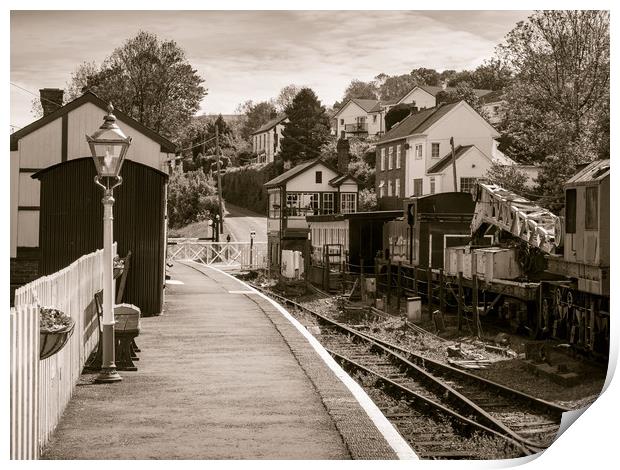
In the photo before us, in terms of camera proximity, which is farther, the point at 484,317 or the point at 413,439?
the point at 484,317

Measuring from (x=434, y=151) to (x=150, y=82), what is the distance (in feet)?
53.9

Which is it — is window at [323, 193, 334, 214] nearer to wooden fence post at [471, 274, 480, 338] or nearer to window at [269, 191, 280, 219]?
window at [269, 191, 280, 219]

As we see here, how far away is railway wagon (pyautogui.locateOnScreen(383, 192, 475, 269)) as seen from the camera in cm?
2569

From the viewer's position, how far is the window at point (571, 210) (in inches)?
595

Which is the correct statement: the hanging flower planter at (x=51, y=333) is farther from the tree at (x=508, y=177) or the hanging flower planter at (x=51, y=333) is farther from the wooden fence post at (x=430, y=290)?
the wooden fence post at (x=430, y=290)

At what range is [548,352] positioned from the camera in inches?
602

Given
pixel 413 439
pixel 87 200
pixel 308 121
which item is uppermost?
pixel 308 121

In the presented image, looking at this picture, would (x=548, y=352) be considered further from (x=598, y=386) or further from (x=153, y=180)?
(x=153, y=180)

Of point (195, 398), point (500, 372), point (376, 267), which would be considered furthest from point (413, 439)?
point (376, 267)

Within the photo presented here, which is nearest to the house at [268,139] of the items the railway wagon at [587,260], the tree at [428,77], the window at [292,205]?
the tree at [428,77]

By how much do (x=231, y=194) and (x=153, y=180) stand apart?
949 cm

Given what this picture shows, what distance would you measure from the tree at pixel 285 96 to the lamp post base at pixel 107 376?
14.7 feet

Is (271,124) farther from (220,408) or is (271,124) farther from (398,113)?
(398,113)

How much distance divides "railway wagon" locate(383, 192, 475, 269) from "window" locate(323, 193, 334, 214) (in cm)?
1443
